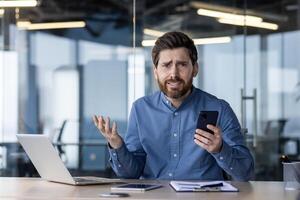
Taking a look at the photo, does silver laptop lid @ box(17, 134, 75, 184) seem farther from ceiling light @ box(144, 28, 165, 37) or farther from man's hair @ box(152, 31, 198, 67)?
ceiling light @ box(144, 28, 165, 37)

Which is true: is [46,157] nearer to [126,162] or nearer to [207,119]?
[126,162]

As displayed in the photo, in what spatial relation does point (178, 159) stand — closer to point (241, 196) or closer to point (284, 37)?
point (241, 196)

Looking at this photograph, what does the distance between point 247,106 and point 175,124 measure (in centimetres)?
362

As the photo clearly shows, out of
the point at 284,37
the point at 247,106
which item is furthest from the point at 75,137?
the point at 284,37

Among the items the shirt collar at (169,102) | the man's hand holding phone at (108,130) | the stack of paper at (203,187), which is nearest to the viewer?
the stack of paper at (203,187)

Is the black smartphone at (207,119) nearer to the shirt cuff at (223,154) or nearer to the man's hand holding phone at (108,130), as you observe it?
the shirt cuff at (223,154)

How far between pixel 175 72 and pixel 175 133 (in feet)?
0.95

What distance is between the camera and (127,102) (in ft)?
22.4

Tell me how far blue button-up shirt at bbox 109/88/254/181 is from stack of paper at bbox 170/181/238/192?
0.23 metres

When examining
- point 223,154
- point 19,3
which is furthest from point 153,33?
point 223,154

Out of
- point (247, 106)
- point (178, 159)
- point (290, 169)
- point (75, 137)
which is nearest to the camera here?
point (290, 169)

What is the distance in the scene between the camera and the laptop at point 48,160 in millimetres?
2670

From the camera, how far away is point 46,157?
273cm

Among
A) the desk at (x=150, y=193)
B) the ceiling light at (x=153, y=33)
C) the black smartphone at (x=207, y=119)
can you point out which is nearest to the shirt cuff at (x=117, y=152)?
the desk at (x=150, y=193)
